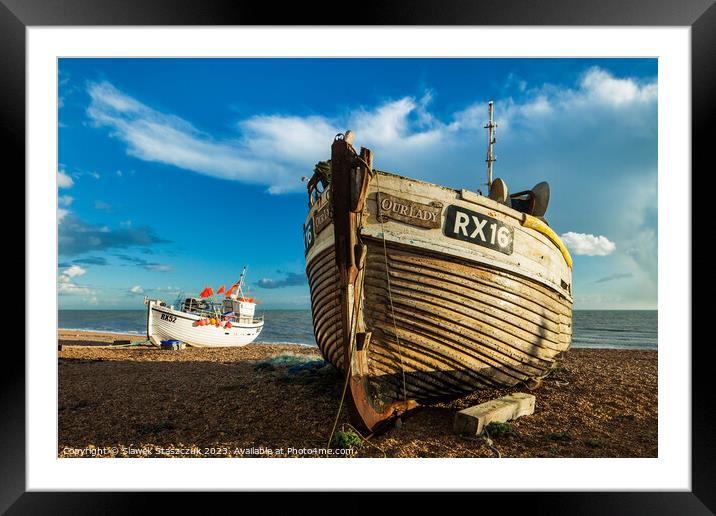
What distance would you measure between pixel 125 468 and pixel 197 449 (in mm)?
651

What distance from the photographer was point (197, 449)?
3424 mm

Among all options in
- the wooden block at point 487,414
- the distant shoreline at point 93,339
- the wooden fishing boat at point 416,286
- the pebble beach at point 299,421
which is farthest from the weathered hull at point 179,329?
the wooden block at point 487,414

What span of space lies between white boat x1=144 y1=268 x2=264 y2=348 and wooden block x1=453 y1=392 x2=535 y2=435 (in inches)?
437

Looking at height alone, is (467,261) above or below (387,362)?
above

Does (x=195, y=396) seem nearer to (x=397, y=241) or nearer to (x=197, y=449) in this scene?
(x=197, y=449)

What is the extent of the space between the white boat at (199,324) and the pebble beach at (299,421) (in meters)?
6.09

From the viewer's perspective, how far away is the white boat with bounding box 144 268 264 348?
39.2 feet

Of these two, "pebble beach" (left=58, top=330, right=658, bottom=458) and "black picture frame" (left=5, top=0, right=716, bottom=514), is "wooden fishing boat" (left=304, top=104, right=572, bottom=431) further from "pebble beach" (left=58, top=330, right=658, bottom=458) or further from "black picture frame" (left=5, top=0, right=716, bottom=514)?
"black picture frame" (left=5, top=0, right=716, bottom=514)

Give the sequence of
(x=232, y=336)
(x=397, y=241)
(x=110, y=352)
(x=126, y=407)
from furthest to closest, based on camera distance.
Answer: (x=232, y=336)
(x=110, y=352)
(x=126, y=407)
(x=397, y=241)

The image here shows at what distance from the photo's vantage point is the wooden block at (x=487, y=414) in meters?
3.43

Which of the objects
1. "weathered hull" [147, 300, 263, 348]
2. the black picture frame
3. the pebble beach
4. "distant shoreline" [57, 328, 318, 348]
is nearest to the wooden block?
the pebble beach
